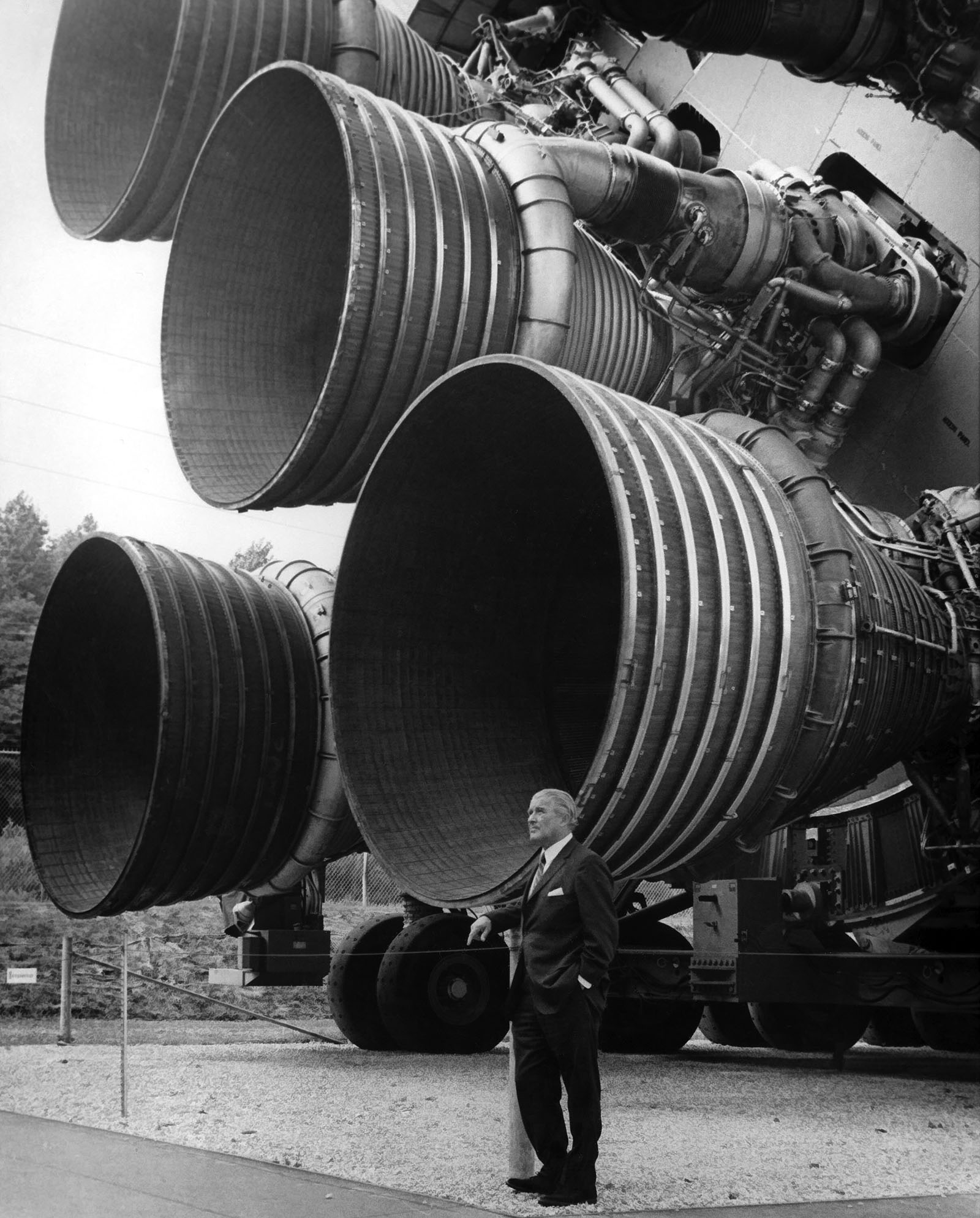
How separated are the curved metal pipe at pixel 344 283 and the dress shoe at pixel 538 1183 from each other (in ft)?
12.9

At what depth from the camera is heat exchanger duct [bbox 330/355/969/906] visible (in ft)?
16.8

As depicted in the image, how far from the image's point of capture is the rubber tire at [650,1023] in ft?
30.5

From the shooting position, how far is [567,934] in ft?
12.7

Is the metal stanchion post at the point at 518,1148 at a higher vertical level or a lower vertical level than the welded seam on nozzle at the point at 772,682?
lower

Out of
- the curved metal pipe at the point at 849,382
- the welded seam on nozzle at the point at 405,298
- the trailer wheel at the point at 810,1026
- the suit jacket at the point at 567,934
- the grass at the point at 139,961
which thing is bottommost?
the grass at the point at 139,961

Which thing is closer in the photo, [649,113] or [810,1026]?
[810,1026]

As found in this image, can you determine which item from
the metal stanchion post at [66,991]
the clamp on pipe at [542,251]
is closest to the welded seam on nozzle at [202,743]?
the metal stanchion post at [66,991]

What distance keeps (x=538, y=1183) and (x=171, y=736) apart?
4395 millimetres

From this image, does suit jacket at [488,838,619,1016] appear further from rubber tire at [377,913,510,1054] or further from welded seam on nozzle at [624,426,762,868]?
rubber tire at [377,913,510,1054]

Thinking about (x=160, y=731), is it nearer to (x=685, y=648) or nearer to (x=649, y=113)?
(x=685, y=648)

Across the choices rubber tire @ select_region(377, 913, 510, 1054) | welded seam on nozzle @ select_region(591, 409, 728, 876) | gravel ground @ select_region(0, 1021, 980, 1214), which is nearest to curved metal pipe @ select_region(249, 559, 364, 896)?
rubber tire @ select_region(377, 913, 510, 1054)

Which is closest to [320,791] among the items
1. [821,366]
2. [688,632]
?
[688,632]

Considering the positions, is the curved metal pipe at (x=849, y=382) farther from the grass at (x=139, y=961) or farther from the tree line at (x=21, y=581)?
the grass at (x=139, y=961)

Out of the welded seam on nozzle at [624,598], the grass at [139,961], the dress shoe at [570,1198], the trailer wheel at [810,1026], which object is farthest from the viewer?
the grass at [139,961]
